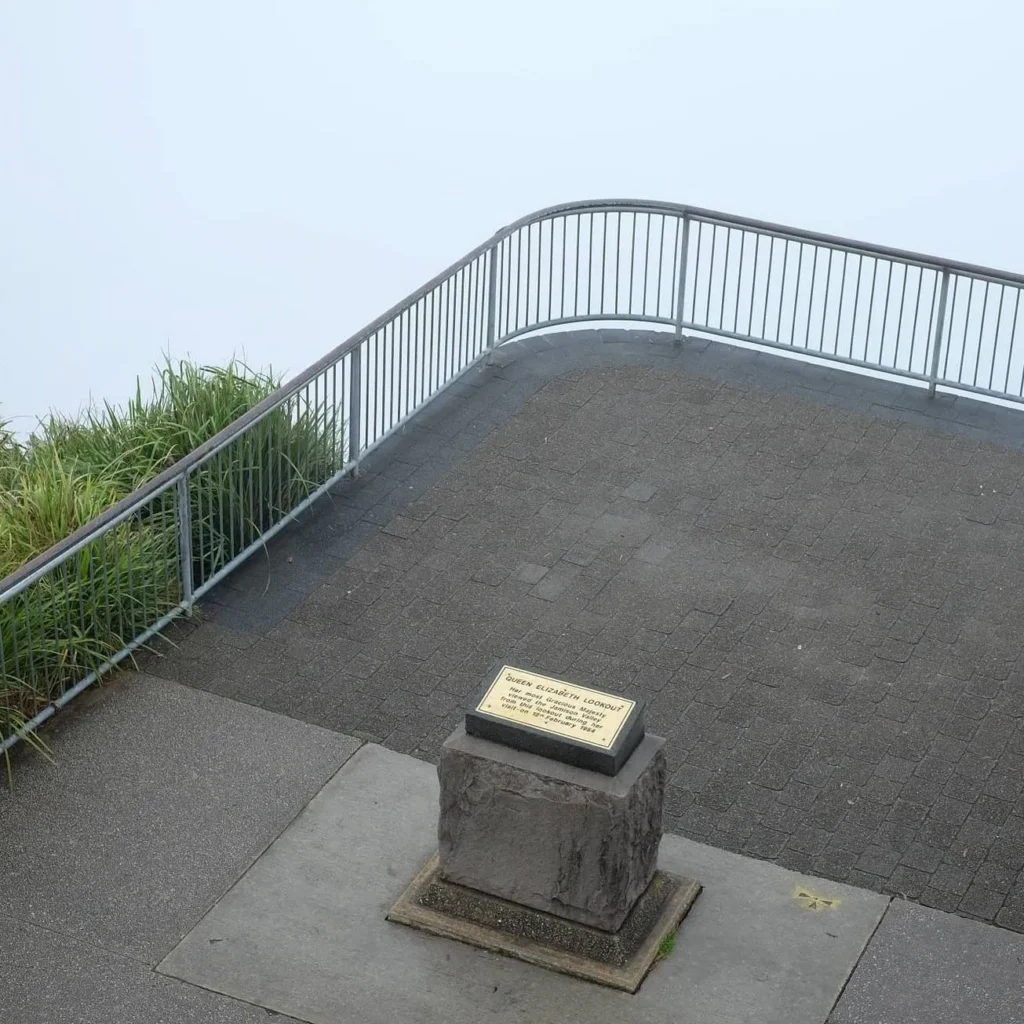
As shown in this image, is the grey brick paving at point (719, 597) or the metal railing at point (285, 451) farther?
the metal railing at point (285, 451)

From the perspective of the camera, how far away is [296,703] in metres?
10.2

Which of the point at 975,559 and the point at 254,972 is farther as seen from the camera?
the point at 975,559

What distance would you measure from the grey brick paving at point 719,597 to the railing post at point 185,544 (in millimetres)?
229

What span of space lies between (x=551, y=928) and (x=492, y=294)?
691 centimetres

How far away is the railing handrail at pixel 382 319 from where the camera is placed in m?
9.71

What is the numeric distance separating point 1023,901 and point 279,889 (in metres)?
3.62

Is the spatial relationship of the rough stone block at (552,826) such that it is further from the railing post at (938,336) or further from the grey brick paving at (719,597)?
the railing post at (938,336)

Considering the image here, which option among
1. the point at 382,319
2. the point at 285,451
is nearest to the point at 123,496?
the point at 285,451

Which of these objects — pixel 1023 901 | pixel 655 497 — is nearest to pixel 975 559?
pixel 655 497

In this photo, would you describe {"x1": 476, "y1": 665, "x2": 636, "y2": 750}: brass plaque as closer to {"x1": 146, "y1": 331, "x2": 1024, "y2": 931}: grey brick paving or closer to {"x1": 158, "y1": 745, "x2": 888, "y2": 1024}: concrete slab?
{"x1": 158, "y1": 745, "x2": 888, "y2": 1024}: concrete slab

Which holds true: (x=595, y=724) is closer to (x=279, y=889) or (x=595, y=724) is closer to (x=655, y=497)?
(x=279, y=889)

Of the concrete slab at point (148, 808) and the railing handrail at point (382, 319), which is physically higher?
the railing handrail at point (382, 319)

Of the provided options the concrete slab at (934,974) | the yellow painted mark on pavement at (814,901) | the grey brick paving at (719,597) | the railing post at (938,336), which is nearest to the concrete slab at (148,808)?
the grey brick paving at (719,597)

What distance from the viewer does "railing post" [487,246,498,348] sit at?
14.0 m
